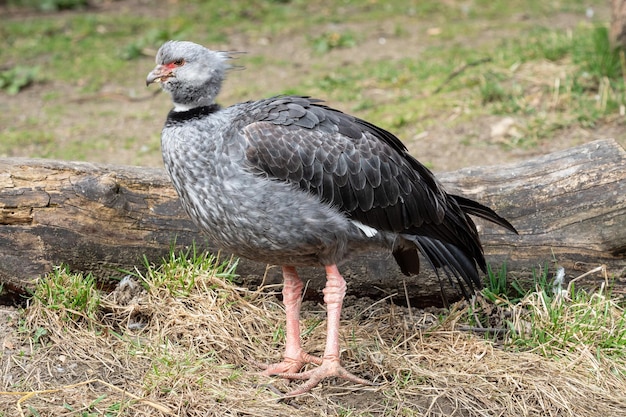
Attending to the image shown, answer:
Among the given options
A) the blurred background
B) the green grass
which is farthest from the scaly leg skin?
the blurred background

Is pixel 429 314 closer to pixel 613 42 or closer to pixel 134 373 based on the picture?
pixel 134 373

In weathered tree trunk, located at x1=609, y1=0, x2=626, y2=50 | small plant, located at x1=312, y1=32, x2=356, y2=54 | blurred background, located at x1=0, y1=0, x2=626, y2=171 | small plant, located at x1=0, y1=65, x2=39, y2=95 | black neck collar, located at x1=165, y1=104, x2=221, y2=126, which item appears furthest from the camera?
small plant, located at x1=312, y1=32, x2=356, y2=54

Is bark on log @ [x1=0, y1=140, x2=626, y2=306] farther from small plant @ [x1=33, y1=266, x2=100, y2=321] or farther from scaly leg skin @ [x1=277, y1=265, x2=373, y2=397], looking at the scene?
scaly leg skin @ [x1=277, y1=265, x2=373, y2=397]

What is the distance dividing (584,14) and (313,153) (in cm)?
710

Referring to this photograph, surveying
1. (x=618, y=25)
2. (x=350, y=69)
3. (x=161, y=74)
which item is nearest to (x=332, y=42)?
(x=350, y=69)

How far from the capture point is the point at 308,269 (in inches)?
164

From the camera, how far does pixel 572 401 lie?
11.4ft

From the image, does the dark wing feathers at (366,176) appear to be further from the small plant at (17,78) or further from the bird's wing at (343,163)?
the small plant at (17,78)

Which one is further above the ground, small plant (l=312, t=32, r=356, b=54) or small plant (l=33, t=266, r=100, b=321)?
small plant (l=312, t=32, r=356, b=54)

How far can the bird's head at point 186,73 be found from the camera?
3469mm

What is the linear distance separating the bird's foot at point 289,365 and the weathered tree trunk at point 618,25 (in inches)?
164

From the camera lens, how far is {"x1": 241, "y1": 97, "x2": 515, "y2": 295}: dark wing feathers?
334 cm

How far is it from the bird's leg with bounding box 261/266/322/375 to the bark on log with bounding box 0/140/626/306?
0.39 meters

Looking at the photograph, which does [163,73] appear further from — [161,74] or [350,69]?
[350,69]
